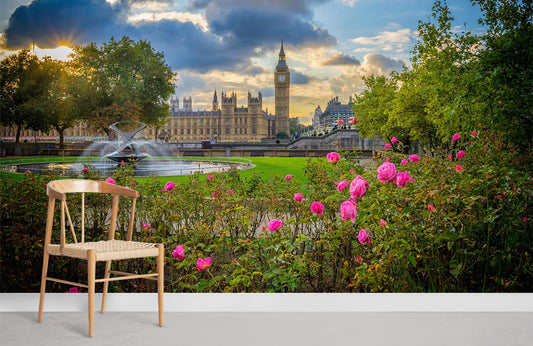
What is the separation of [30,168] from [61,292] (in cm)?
130

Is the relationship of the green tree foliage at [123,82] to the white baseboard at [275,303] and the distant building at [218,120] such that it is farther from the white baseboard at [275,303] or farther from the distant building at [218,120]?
the white baseboard at [275,303]

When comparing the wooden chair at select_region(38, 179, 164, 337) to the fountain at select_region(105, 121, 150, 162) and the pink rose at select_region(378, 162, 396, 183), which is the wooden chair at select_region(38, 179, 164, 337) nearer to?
the pink rose at select_region(378, 162, 396, 183)

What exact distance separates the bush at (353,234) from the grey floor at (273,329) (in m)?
0.28

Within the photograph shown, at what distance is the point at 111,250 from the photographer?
2.46 meters

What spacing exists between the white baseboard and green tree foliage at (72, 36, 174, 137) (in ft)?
6.98

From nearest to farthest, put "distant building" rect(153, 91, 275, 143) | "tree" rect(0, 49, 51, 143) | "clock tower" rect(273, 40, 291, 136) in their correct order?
"tree" rect(0, 49, 51, 143) < "clock tower" rect(273, 40, 291, 136) < "distant building" rect(153, 91, 275, 143)

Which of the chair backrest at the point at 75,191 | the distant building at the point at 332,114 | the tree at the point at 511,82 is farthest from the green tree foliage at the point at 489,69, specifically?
the chair backrest at the point at 75,191

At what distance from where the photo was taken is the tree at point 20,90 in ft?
13.2

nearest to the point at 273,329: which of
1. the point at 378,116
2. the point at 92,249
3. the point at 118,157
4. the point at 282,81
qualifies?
the point at 92,249

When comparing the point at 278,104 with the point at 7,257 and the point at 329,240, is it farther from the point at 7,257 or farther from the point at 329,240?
the point at 7,257

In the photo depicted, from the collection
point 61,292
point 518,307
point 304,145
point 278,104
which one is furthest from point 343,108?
point 304,145

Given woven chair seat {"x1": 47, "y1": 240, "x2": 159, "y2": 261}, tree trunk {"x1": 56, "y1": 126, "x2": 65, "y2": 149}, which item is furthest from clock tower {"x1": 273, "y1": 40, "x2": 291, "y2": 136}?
woven chair seat {"x1": 47, "y1": 240, "x2": 159, "y2": 261}

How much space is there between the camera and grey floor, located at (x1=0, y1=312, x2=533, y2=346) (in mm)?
2500

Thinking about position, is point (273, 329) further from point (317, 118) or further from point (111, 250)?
point (317, 118)
